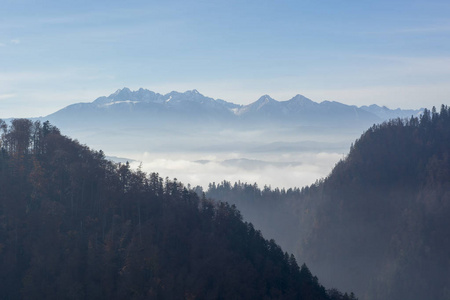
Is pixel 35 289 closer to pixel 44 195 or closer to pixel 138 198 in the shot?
pixel 44 195

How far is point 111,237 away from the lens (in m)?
61.8

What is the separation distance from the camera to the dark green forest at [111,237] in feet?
189

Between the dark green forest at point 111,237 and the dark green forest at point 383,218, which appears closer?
the dark green forest at point 111,237

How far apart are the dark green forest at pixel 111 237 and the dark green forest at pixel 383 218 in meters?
57.5

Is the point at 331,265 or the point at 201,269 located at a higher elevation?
the point at 201,269

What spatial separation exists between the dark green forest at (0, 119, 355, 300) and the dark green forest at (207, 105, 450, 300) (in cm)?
5745

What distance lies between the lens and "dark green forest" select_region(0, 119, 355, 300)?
189ft

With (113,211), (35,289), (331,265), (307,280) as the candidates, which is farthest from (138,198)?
(331,265)

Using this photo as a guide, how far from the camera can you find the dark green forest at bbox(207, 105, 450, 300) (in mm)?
125312

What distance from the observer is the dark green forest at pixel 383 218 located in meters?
125

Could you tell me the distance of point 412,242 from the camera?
130 metres

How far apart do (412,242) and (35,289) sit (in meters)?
103

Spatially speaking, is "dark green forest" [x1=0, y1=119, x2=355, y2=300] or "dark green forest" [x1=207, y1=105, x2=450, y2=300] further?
"dark green forest" [x1=207, y1=105, x2=450, y2=300]

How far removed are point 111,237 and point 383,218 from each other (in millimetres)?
104352
